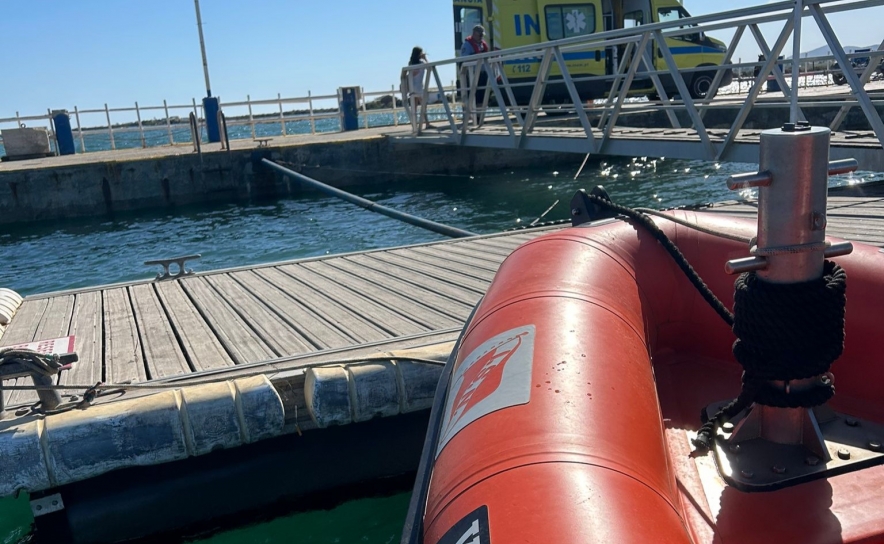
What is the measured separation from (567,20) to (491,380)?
12474 millimetres

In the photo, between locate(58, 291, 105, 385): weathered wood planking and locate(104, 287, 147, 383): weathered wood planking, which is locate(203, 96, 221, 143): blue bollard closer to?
locate(58, 291, 105, 385): weathered wood planking

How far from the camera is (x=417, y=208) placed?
35.3 feet

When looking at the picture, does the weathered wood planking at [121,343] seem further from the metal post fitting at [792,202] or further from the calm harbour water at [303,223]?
the calm harbour water at [303,223]

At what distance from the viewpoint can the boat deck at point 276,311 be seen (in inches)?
125

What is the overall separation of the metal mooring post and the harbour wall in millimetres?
11017

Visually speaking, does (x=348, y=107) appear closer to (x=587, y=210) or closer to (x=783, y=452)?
(x=587, y=210)

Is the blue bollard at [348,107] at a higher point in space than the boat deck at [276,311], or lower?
higher

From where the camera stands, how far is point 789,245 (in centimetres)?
165

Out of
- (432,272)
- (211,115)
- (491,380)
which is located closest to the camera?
(491,380)

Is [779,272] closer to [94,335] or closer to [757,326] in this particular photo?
[757,326]

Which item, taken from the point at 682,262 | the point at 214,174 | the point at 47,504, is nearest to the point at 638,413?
the point at 682,262

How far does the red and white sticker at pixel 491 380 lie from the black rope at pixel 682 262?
744 mm

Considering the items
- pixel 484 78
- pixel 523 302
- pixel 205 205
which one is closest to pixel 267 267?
pixel 523 302

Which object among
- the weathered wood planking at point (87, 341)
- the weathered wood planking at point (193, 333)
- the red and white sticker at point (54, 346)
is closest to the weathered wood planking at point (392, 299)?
the weathered wood planking at point (193, 333)
